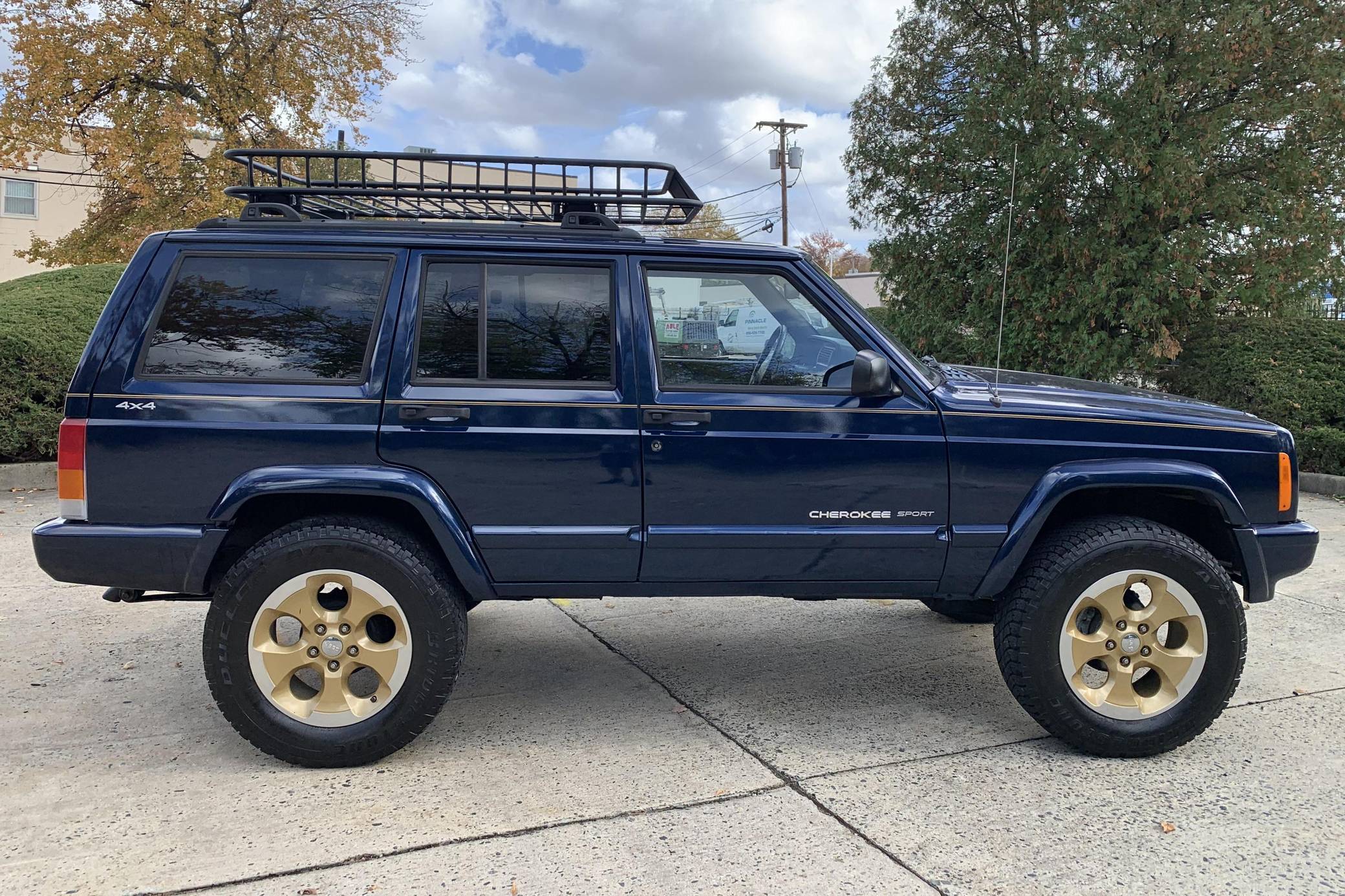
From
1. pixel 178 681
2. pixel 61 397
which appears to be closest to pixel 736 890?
pixel 178 681

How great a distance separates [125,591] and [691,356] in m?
2.28

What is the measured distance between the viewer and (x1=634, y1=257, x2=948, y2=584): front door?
137 inches

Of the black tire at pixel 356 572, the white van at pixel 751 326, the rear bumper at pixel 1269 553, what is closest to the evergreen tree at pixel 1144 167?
the rear bumper at pixel 1269 553

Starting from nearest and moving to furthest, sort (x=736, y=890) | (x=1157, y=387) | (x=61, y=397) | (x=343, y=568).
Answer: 1. (x=736, y=890)
2. (x=343, y=568)
3. (x=61, y=397)
4. (x=1157, y=387)

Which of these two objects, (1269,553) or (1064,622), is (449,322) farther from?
(1269,553)

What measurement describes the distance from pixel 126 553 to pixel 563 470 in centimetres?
153

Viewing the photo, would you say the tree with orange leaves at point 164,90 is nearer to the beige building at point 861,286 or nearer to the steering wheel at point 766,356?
the steering wheel at point 766,356

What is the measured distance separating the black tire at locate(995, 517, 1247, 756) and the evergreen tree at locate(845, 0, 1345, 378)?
306 inches

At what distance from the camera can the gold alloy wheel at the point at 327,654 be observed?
11.0ft

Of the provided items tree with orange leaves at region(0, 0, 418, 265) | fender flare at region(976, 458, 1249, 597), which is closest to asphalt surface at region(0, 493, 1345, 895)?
fender flare at region(976, 458, 1249, 597)

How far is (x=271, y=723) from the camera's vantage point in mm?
3359

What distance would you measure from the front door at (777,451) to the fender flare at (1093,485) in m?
0.26

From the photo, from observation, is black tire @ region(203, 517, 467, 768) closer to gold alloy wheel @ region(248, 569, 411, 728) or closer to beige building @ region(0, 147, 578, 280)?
gold alloy wheel @ region(248, 569, 411, 728)

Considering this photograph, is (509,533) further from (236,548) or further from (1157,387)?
(1157,387)
